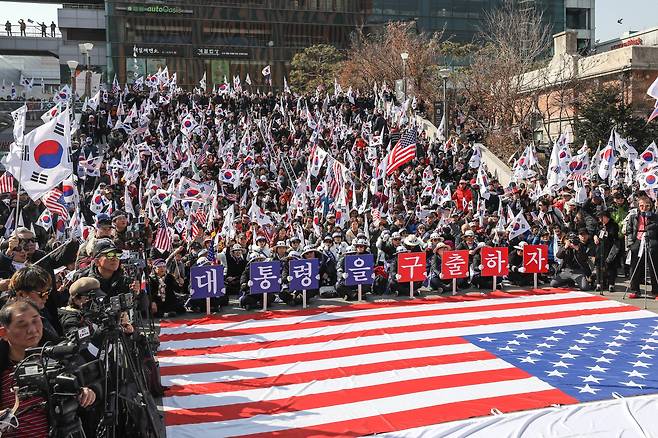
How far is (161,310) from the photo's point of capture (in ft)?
36.1

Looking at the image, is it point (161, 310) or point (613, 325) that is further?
point (161, 310)

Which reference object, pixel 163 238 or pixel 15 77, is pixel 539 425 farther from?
pixel 15 77

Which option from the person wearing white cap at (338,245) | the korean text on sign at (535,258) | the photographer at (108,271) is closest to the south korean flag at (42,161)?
the photographer at (108,271)

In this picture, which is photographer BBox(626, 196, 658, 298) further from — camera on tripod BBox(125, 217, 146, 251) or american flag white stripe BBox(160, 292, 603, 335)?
camera on tripod BBox(125, 217, 146, 251)

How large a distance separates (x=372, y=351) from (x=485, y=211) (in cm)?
932

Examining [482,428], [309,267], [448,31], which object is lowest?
[482,428]

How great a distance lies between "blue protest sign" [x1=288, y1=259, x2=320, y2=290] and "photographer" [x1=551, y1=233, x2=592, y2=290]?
4970 mm

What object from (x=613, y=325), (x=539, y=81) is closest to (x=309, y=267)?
(x=613, y=325)

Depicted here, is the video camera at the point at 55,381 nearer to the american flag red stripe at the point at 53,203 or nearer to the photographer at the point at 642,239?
the american flag red stripe at the point at 53,203

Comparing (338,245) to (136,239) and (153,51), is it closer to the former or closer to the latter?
(136,239)

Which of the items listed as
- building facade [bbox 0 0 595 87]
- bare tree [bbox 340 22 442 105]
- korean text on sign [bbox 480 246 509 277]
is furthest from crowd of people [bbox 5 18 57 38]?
korean text on sign [bbox 480 246 509 277]

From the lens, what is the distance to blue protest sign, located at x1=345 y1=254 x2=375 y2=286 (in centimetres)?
1195

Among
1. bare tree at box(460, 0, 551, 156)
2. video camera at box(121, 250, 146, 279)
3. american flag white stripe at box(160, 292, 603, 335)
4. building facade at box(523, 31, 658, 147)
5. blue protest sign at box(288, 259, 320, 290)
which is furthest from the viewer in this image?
building facade at box(523, 31, 658, 147)

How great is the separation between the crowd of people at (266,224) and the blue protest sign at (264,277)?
1.33 ft
